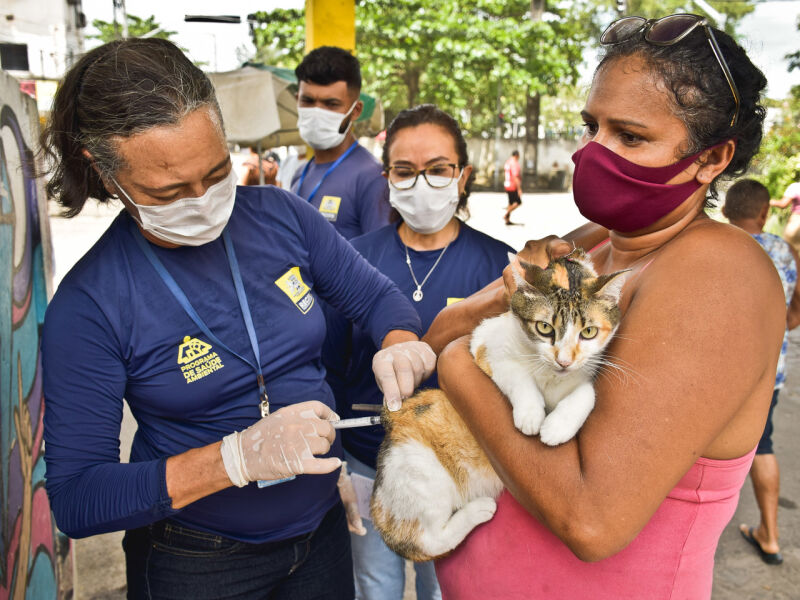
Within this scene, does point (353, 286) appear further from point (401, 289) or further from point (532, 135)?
point (532, 135)

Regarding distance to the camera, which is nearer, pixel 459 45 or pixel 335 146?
pixel 335 146

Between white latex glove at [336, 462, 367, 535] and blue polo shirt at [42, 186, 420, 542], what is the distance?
0.76ft

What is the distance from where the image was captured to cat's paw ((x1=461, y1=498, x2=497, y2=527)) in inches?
63.2

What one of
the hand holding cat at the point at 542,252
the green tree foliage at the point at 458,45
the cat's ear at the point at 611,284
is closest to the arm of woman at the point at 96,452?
the hand holding cat at the point at 542,252

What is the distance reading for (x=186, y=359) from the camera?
1669mm

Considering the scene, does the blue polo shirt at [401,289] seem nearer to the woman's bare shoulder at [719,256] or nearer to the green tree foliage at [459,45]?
the woman's bare shoulder at [719,256]

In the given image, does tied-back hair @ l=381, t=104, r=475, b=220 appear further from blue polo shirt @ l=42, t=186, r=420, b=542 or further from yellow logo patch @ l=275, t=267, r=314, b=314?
yellow logo patch @ l=275, t=267, r=314, b=314

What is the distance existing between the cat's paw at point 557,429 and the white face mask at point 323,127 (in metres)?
3.45

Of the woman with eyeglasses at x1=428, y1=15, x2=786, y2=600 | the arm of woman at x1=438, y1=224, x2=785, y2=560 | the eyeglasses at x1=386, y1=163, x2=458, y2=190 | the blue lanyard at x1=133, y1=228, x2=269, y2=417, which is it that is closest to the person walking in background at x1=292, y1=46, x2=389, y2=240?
the eyeglasses at x1=386, y1=163, x2=458, y2=190

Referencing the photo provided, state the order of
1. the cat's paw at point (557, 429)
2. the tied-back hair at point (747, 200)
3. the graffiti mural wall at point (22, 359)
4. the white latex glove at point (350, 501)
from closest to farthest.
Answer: the cat's paw at point (557, 429) < the graffiti mural wall at point (22, 359) < the white latex glove at point (350, 501) < the tied-back hair at point (747, 200)

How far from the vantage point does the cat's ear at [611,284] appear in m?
1.48

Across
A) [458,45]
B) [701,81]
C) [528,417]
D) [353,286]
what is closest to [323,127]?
[353,286]

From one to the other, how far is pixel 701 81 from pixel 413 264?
1.65 metres

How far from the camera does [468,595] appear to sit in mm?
1597
